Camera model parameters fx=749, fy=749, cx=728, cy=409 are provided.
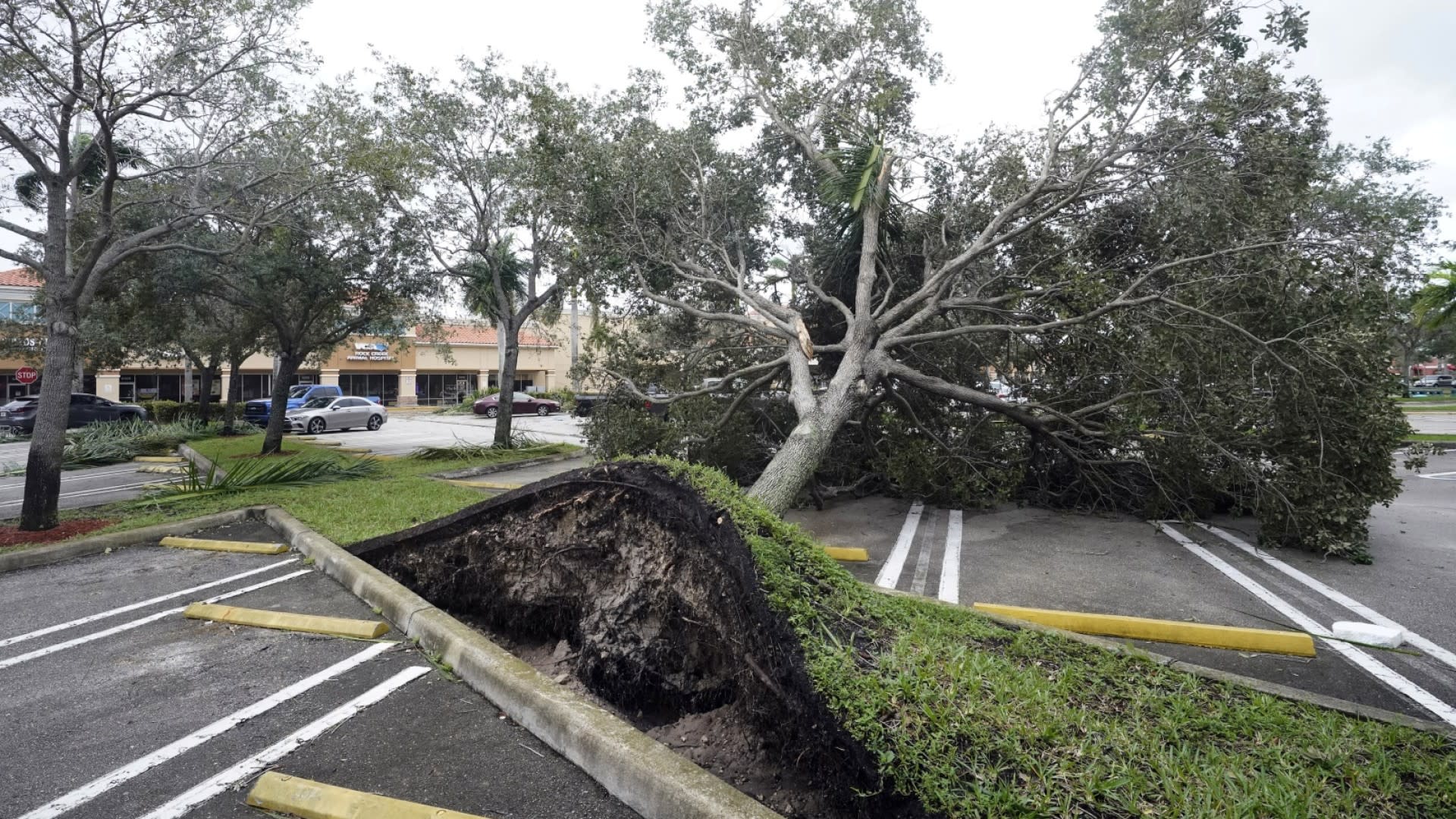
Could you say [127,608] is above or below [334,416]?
below

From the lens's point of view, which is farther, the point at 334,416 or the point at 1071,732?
the point at 334,416

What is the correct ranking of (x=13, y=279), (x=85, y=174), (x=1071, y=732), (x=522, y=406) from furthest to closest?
→ 1. (x=522, y=406)
2. (x=13, y=279)
3. (x=85, y=174)
4. (x=1071, y=732)

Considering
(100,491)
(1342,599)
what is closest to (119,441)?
(100,491)

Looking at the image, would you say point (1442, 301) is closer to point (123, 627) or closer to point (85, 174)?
point (123, 627)

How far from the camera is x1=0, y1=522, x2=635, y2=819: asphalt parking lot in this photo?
2859mm

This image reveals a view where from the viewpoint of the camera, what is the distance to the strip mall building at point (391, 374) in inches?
1435

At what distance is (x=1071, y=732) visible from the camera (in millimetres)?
2506

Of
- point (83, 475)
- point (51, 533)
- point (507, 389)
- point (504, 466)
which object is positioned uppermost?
point (507, 389)

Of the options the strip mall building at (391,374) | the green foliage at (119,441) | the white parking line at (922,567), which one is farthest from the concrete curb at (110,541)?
the strip mall building at (391,374)

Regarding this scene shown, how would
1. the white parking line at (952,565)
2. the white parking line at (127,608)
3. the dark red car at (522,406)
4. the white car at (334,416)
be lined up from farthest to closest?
the dark red car at (522,406) < the white car at (334,416) < the white parking line at (952,565) < the white parking line at (127,608)

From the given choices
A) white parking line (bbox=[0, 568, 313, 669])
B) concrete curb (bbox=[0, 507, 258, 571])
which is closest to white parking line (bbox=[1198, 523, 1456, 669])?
white parking line (bbox=[0, 568, 313, 669])

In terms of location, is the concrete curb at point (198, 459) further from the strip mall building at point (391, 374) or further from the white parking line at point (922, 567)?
the strip mall building at point (391, 374)

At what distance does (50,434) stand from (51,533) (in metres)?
1.04

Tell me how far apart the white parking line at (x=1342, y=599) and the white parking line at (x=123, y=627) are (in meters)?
7.80
